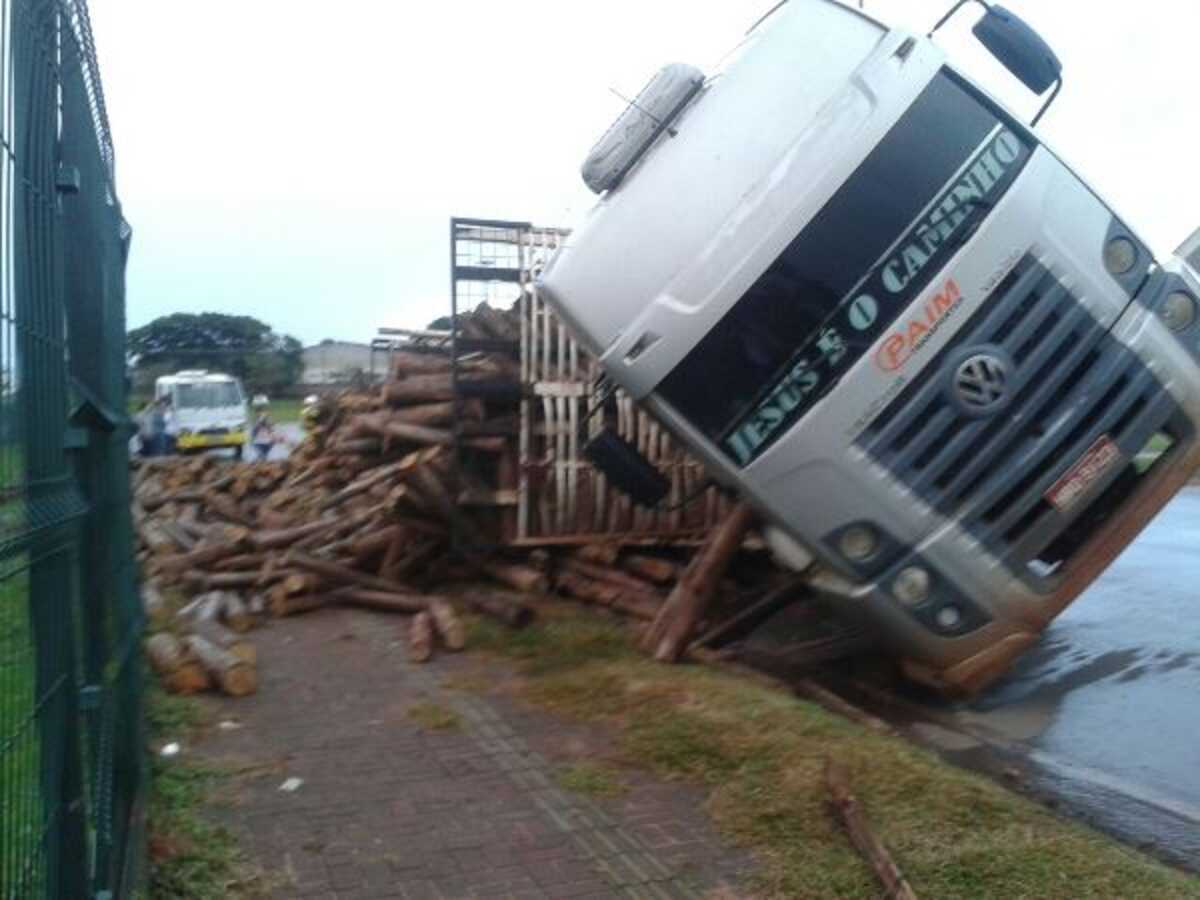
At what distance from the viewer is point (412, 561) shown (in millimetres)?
10719

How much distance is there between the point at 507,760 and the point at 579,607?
340cm

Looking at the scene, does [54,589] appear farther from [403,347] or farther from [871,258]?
[403,347]

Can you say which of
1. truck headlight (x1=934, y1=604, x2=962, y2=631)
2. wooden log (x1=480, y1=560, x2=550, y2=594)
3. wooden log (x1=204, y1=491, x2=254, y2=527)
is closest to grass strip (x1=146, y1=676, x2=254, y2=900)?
wooden log (x1=480, y1=560, x2=550, y2=594)

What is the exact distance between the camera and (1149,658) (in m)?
8.28

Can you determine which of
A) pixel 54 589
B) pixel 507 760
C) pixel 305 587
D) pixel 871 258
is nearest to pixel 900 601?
pixel 871 258

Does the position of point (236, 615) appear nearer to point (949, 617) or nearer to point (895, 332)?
point (949, 617)

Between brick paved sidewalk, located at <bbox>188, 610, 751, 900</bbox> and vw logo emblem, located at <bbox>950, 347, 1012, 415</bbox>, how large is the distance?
2.46m

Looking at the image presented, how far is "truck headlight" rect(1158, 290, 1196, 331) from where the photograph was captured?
7055mm

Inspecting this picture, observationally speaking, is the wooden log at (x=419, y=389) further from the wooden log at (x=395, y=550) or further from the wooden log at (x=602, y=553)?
the wooden log at (x=602, y=553)

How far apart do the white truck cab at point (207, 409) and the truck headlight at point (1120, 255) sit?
31.9 m

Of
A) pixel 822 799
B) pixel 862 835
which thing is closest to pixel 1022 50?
pixel 822 799

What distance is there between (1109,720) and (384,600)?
542 cm

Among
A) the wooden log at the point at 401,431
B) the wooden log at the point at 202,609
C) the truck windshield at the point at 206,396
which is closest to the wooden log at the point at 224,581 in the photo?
the wooden log at the point at 202,609

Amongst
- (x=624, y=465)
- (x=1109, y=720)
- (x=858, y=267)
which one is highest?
(x=858, y=267)
